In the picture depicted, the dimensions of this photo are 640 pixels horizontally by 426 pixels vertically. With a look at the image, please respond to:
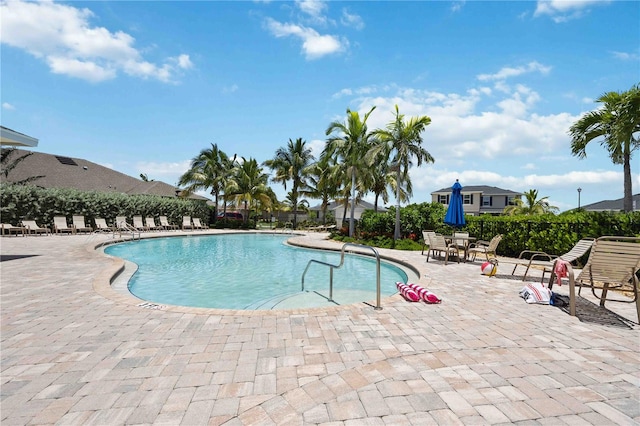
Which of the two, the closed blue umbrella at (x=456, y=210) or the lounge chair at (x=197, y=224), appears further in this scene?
the lounge chair at (x=197, y=224)

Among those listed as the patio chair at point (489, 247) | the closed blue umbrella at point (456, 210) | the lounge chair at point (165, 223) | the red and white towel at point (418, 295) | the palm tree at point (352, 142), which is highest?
the palm tree at point (352, 142)

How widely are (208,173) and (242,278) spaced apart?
23.3 metres

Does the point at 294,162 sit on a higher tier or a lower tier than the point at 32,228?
higher

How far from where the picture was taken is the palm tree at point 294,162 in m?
31.4

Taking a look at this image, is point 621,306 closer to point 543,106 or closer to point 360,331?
point 360,331

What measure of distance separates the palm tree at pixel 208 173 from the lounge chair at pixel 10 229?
13.4 metres

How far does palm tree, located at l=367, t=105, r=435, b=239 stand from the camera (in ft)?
52.3

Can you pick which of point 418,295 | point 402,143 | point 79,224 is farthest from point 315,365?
point 79,224

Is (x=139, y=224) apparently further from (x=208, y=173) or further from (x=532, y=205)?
(x=532, y=205)

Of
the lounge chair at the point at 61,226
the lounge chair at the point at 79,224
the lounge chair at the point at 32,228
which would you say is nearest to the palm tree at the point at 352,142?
the lounge chair at the point at 79,224

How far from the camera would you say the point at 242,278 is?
379 inches

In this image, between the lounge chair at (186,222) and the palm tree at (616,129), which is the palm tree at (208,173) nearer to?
the lounge chair at (186,222)

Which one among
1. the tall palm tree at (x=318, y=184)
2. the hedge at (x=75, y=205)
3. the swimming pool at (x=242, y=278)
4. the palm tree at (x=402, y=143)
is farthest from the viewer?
the tall palm tree at (x=318, y=184)

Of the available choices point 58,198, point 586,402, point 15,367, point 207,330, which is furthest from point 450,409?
point 58,198
